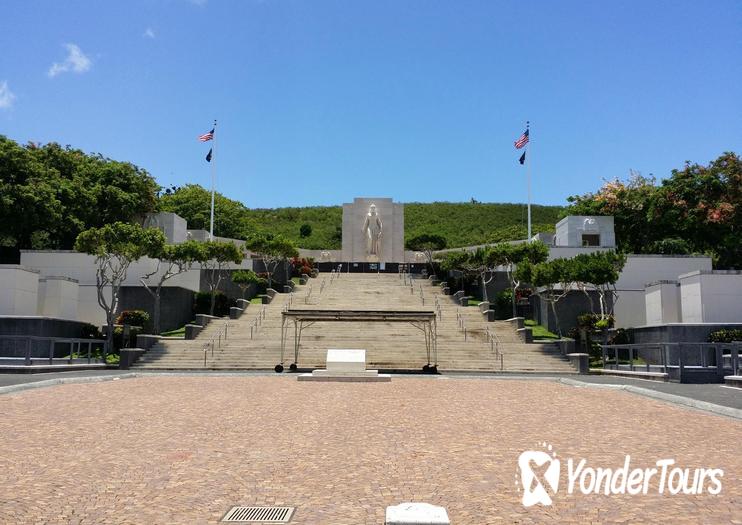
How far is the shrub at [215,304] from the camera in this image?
3697 centimetres

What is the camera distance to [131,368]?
1002 inches

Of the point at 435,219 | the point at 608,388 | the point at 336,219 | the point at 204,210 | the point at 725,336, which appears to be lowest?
the point at 608,388

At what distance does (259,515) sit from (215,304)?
107 feet

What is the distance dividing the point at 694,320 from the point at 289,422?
70.9ft

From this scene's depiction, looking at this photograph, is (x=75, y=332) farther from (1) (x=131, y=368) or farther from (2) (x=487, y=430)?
(2) (x=487, y=430)

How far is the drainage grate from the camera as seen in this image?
16.9 feet

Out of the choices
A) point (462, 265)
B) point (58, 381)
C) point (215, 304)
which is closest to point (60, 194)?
point (215, 304)

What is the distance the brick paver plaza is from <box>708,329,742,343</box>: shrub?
9808 mm

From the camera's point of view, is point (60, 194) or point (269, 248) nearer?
point (60, 194)

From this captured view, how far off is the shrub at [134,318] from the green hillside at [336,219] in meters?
35.4

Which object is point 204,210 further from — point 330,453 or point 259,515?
point 259,515

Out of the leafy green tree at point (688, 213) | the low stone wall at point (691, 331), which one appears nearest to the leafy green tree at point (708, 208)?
the leafy green tree at point (688, 213)

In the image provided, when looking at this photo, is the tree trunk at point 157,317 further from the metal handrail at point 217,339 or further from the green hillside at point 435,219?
the green hillside at point 435,219

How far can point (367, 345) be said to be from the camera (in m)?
29.1
